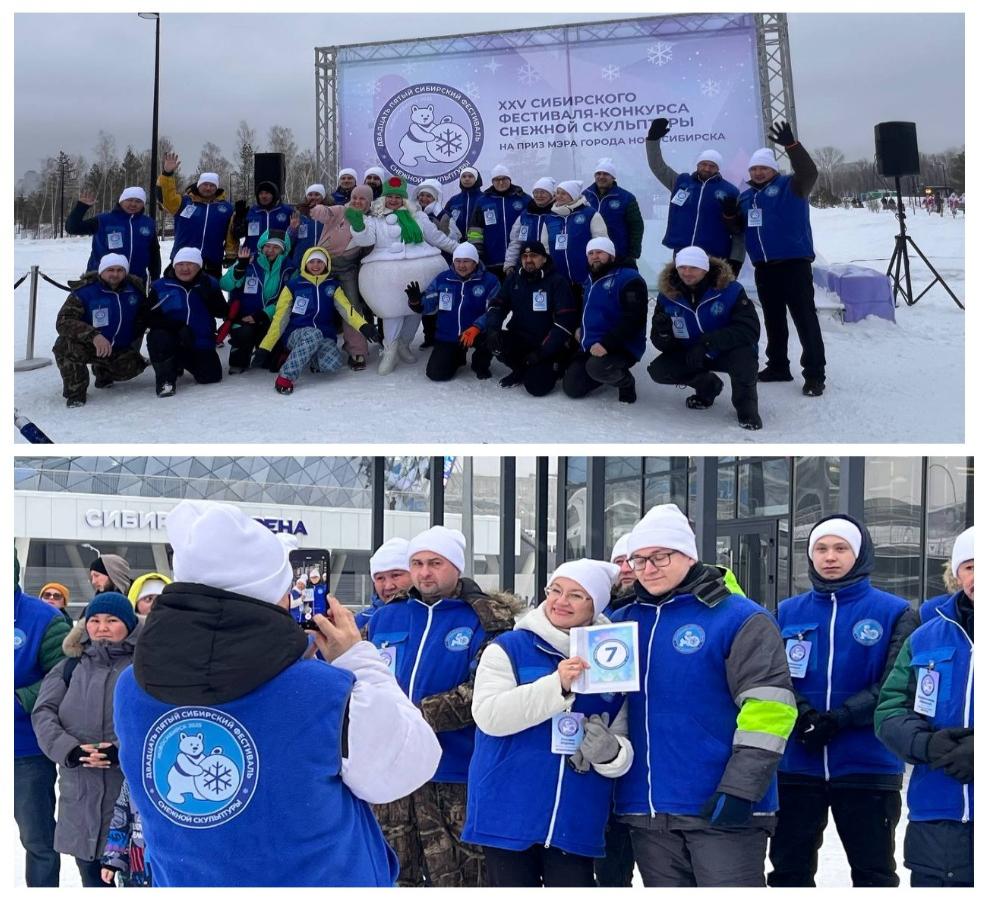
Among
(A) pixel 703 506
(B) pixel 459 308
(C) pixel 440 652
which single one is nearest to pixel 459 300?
(B) pixel 459 308

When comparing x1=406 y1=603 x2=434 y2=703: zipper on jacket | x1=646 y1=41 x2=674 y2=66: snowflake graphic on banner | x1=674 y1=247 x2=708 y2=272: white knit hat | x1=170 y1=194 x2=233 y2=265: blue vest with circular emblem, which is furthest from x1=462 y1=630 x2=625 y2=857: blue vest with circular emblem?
x1=646 y1=41 x2=674 y2=66: snowflake graphic on banner

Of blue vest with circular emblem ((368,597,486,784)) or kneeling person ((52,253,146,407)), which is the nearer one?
blue vest with circular emblem ((368,597,486,784))

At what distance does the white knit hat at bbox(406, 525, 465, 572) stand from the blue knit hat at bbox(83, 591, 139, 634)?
41.0 inches

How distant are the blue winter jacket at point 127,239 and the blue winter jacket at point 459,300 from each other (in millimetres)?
2182

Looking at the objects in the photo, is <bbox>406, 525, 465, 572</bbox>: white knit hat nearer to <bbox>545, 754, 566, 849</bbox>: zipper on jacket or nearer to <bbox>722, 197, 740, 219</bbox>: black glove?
<bbox>545, 754, 566, 849</bbox>: zipper on jacket

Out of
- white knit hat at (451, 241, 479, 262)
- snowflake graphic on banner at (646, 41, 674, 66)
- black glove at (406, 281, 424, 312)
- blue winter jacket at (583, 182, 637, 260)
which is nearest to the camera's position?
blue winter jacket at (583, 182, 637, 260)

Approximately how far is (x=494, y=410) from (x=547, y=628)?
12.7 feet

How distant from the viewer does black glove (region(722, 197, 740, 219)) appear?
7.31 metres

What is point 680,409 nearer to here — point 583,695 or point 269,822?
point 583,695

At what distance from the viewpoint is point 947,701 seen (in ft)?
10.3

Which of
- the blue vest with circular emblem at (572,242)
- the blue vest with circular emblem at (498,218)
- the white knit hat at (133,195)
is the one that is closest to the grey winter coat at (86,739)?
the blue vest with circular emblem at (572,242)

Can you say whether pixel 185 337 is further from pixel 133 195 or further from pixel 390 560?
pixel 390 560
